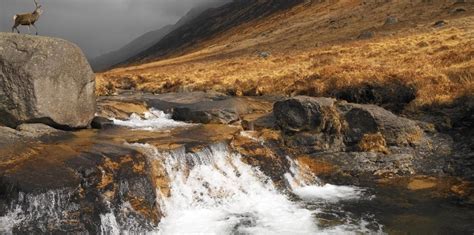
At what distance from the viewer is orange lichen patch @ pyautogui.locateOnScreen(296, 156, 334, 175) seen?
21688 mm

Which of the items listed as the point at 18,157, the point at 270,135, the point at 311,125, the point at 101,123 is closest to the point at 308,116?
the point at 311,125

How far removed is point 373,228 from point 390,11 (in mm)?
67855

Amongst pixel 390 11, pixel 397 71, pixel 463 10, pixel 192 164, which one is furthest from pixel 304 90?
pixel 390 11

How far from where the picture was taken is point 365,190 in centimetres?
1966

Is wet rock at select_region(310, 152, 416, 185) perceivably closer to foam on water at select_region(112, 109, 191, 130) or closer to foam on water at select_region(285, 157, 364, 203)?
foam on water at select_region(285, 157, 364, 203)

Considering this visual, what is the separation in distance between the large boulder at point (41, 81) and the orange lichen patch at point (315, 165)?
400 inches

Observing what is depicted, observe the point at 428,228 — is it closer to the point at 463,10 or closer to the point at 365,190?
the point at 365,190

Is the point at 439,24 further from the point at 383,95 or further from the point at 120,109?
the point at 120,109

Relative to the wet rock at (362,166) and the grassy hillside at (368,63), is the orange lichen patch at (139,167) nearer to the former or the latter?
the wet rock at (362,166)

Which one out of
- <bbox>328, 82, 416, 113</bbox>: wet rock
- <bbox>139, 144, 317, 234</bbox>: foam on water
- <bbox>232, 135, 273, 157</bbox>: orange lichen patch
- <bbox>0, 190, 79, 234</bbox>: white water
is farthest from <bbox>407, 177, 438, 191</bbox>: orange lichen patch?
<bbox>0, 190, 79, 234</bbox>: white water

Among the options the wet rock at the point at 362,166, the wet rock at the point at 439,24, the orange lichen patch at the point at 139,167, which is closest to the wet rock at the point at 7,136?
the orange lichen patch at the point at 139,167

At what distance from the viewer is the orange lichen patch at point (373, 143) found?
73.5 feet

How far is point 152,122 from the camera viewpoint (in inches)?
1046

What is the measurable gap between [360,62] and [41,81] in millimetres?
27877
